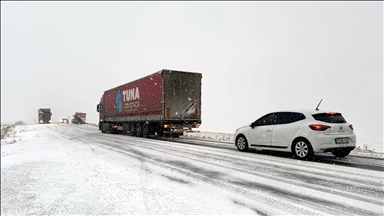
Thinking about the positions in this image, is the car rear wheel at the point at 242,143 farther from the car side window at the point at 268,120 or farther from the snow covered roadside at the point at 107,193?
the snow covered roadside at the point at 107,193

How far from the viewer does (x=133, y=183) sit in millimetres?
5023

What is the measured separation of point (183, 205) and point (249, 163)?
3.41 metres

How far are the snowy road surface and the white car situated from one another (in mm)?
483

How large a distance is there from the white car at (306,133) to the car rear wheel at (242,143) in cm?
61

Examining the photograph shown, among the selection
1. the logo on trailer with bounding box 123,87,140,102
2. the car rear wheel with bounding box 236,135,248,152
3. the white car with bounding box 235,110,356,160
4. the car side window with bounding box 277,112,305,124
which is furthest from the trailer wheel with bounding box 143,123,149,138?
the car side window with bounding box 277,112,305,124

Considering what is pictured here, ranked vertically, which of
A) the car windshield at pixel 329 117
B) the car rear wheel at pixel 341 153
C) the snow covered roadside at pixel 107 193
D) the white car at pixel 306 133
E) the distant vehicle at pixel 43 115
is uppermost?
the distant vehicle at pixel 43 115

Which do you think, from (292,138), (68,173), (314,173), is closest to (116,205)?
(68,173)

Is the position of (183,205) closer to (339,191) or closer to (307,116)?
(339,191)

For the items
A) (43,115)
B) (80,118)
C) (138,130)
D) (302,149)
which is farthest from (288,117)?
(43,115)

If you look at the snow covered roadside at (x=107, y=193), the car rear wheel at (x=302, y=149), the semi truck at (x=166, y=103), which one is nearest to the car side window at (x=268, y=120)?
the car rear wheel at (x=302, y=149)

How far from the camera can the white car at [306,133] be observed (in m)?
6.73

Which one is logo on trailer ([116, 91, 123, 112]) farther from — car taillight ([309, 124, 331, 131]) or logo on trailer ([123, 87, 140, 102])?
car taillight ([309, 124, 331, 131])

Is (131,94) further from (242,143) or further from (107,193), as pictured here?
(107,193)

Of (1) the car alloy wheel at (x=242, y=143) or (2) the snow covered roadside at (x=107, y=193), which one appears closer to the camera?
(2) the snow covered roadside at (x=107, y=193)
